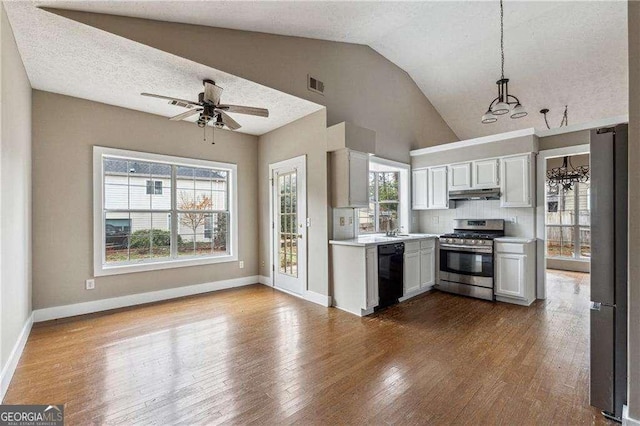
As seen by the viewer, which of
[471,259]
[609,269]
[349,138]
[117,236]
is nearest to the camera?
[609,269]

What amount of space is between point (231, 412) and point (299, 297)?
108 inches

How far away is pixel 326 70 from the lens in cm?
438

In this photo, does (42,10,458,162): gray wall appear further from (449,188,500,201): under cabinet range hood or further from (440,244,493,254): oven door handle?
(440,244,493,254): oven door handle

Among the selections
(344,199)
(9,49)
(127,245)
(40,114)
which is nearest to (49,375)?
(127,245)

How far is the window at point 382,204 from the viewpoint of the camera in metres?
5.54

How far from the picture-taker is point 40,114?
3691 millimetres

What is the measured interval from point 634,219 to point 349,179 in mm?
2875

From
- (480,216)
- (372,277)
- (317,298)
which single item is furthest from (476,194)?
(317,298)

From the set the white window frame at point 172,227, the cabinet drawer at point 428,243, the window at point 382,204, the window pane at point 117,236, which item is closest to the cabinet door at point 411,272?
the cabinet drawer at point 428,243

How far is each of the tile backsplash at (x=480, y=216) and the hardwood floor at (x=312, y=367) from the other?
4.19 ft

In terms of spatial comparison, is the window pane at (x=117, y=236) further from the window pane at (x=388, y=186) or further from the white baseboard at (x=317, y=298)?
the window pane at (x=388, y=186)

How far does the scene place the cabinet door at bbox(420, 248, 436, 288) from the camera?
4.86 metres

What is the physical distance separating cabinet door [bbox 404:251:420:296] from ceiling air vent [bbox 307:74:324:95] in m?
2.70

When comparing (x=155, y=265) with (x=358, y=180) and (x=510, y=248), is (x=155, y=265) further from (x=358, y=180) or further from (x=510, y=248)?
(x=510, y=248)
